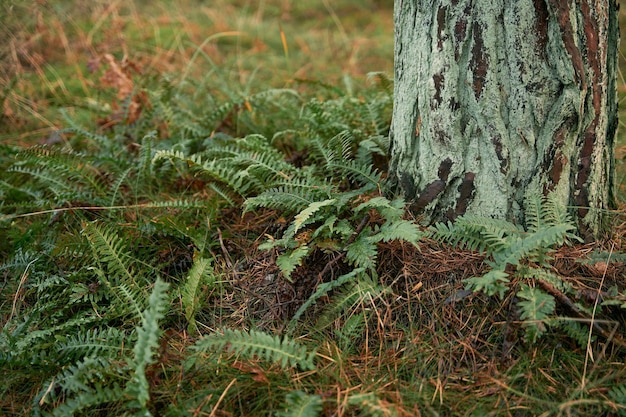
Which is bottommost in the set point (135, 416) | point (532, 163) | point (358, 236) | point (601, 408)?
point (601, 408)

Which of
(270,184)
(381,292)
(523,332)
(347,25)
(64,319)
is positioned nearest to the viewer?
(523,332)

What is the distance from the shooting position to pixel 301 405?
6.14ft

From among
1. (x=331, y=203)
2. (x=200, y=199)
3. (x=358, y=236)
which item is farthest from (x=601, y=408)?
(x=200, y=199)

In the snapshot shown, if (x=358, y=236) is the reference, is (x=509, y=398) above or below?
below

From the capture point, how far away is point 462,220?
2.41m

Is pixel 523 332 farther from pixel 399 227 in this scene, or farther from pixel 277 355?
pixel 277 355

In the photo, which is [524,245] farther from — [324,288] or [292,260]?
[292,260]

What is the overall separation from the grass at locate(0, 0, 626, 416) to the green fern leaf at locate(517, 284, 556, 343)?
0.38 ft

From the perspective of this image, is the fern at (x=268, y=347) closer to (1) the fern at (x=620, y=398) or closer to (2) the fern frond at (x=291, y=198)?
(2) the fern frond at (x=291, y=198)

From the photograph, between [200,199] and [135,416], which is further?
[200,199]

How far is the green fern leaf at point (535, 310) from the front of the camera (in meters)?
2.04

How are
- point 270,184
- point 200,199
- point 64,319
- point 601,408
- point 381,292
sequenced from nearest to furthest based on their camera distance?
point 601,408
point 381,292
point 64,319
point 270,184
point 200,199

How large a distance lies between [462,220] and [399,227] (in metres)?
0.32

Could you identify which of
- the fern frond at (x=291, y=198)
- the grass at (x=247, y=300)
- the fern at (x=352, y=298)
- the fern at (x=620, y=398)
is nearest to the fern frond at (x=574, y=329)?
the grass at (x=247, y=300)
